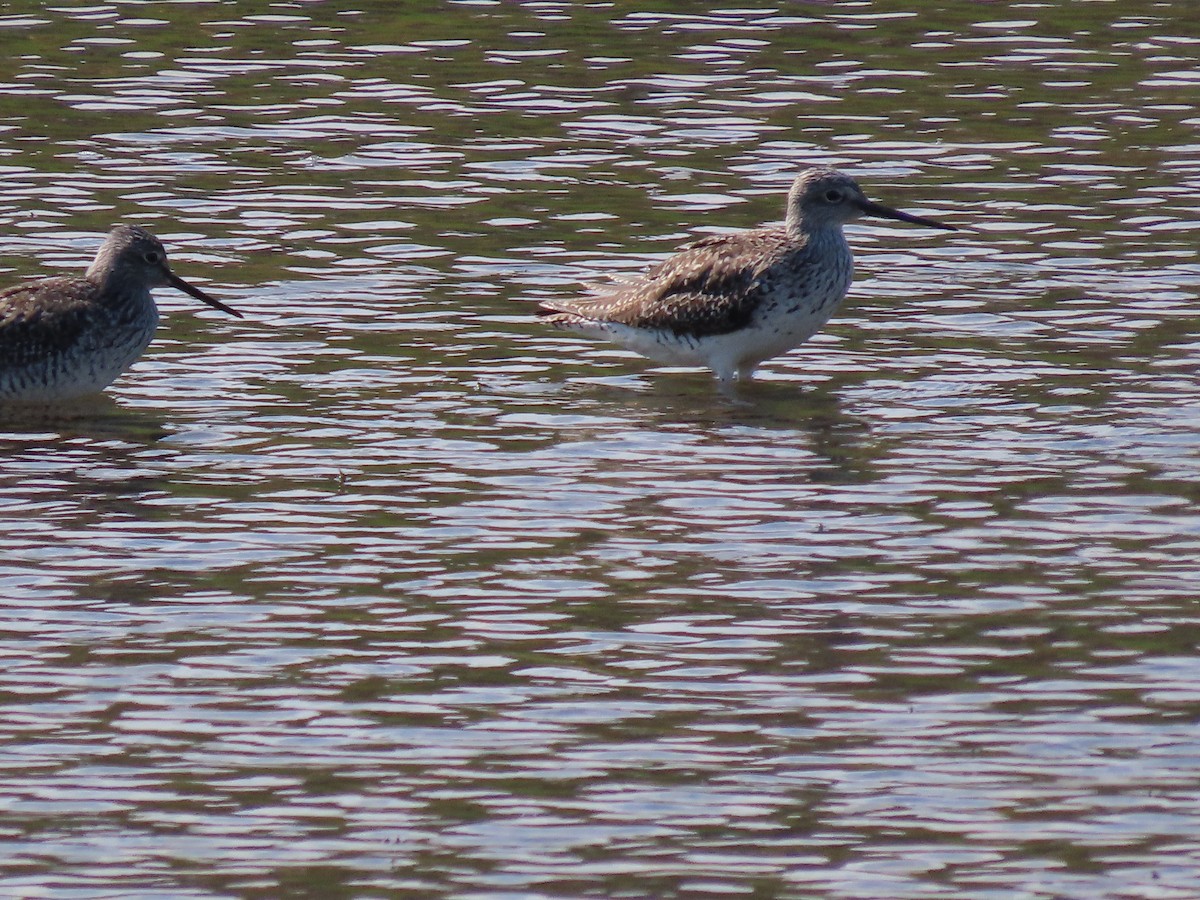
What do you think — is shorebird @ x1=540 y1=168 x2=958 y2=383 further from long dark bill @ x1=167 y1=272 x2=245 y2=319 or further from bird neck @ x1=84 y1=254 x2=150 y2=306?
bird neck @ x1=84 y1=254 x2=150 y2=306

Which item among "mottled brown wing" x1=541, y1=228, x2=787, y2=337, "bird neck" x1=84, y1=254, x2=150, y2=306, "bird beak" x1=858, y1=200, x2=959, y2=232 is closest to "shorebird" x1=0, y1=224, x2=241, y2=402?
A: "bird neck" x1=84, y1=254, x2=150, y2=306

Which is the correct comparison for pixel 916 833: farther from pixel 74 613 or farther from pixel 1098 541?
pixel 74 613

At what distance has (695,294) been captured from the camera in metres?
15.3

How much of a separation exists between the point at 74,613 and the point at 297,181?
337 inches

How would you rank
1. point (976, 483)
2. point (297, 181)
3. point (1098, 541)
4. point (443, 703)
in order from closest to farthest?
1. point (443, 703)
2. point (1098, 541)
3. point (976, 483)
4. point (297, 181)

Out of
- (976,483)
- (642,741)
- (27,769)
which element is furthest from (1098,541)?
(27,769)

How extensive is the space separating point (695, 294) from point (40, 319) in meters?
4.14

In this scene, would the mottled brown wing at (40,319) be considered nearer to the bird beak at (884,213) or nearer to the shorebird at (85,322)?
the shorebird at (85,322)

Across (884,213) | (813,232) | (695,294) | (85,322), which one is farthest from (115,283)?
(884,213)

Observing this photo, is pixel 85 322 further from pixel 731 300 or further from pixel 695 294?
pixel 731 300

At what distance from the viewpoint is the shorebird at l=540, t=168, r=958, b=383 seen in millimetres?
15039

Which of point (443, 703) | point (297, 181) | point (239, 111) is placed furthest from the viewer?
point (239, 111)

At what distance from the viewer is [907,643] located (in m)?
10.3

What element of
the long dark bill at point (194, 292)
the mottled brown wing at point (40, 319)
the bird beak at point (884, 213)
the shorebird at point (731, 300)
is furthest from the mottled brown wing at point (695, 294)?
the mottled brown wing at point (40, 319)
